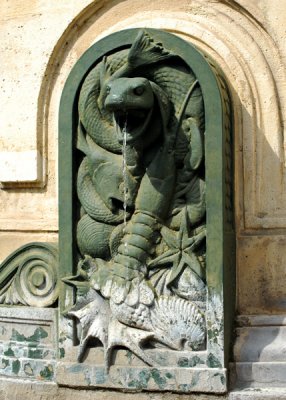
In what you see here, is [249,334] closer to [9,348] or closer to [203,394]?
[203,394]

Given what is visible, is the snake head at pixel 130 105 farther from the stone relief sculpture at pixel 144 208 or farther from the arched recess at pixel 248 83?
the arched recess at pixel 248 83

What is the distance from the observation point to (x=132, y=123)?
565 cm

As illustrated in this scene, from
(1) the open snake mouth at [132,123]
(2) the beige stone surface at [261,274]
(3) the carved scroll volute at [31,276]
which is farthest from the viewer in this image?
(3) the carved scroll volute at [31,276]

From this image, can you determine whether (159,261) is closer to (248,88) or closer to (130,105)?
(130,105)

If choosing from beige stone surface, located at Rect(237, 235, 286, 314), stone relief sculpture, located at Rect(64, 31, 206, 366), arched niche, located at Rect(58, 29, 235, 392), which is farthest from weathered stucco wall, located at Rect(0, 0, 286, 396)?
stone relief sculpture, located at Rect(64, 31, 206, 366)

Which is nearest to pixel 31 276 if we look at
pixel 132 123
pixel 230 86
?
pixel 132 123

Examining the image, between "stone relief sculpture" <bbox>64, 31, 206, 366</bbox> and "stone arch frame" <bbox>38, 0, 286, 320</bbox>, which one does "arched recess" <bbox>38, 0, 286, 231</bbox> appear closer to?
"stone arch frame" <bbox>38, 0, 286, 320</bbox>

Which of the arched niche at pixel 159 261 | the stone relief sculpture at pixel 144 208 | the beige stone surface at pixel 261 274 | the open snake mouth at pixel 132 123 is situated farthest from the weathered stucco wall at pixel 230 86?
the open snake mouth at pixel 132 123

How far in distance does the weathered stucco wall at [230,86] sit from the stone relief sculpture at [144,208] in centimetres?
41

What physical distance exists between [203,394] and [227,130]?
1.53 metres

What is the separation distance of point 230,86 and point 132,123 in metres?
0.71

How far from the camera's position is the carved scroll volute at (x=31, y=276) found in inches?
242

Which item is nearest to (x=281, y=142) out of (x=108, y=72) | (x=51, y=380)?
(x=108, y=72)

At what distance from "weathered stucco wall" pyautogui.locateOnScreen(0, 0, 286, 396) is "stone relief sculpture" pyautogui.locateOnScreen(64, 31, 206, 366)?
414mm
